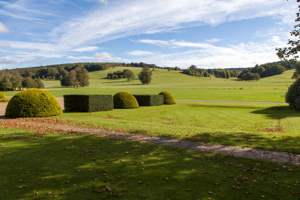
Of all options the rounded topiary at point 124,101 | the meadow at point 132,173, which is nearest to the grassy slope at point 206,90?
the rounded topiary at point 124,101

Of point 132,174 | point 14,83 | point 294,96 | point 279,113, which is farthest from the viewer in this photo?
point 14,83

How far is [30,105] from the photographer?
1437cm

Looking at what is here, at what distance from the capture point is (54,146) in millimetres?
7055

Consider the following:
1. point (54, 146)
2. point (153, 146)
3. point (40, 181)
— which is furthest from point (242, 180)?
point (54, 146)

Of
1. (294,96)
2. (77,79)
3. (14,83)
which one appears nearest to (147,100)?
(294,96)

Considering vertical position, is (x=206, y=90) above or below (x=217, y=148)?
above

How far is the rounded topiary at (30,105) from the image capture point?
46.6 ft

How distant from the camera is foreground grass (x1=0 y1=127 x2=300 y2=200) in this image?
13.2 ft

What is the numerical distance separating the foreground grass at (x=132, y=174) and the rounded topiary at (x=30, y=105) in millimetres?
8000

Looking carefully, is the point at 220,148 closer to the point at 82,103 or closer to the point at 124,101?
the point at 82,103

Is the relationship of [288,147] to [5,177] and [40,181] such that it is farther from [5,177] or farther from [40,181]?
[5,177]

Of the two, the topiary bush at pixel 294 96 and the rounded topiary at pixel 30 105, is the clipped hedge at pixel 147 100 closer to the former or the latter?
the rounded topiary at pixel 30 105

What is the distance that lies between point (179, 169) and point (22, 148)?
5384 mm

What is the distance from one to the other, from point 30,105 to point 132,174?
12.8 m
